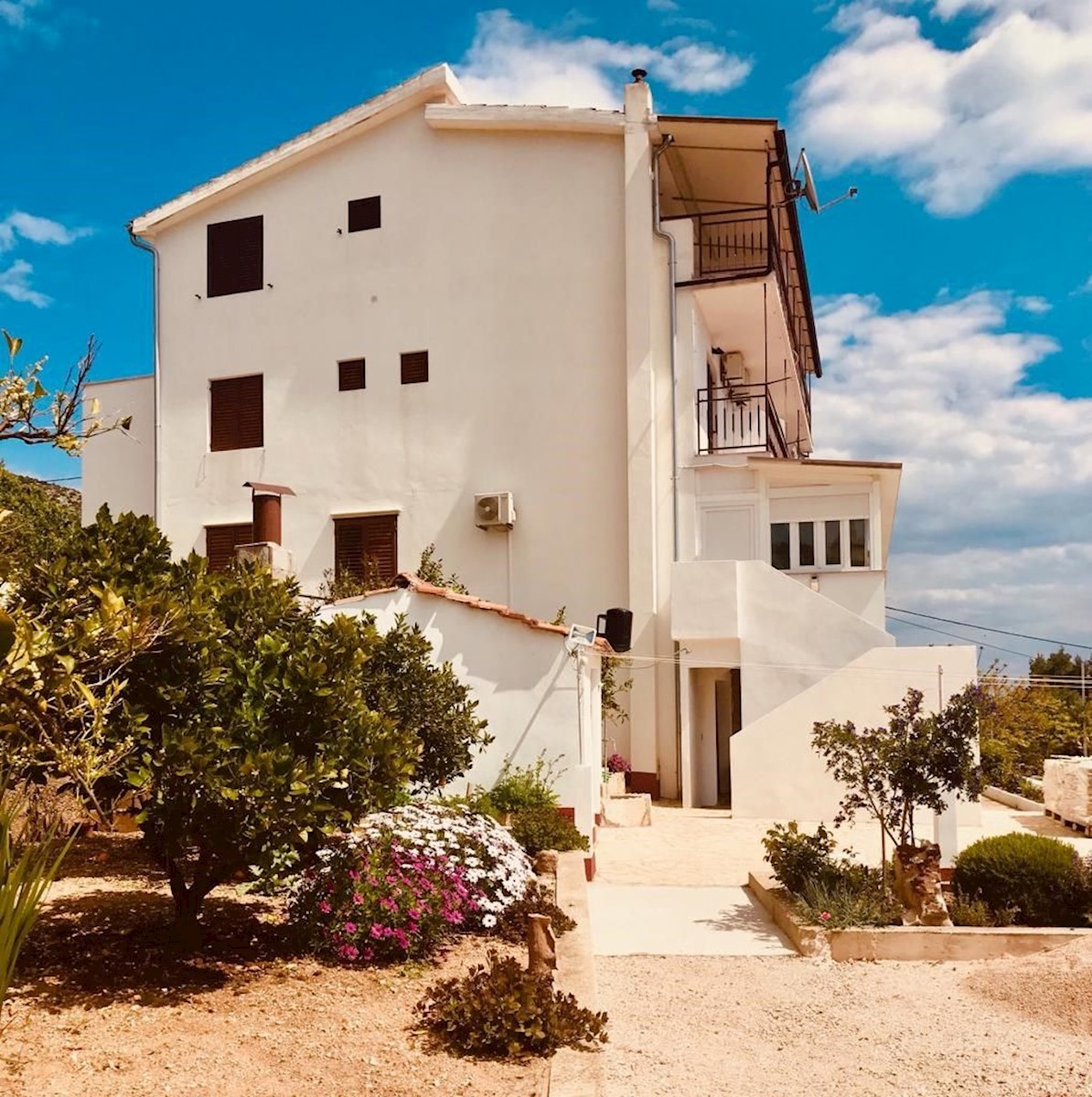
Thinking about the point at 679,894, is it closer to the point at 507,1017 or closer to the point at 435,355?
the point at 507,1017

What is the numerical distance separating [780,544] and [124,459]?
14.6 meters

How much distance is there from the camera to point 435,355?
2131cm

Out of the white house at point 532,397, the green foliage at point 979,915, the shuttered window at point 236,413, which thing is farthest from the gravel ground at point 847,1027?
the shuttered window at point 236,413

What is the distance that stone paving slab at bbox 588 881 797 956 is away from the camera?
29.7ft

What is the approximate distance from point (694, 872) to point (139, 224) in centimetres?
1898

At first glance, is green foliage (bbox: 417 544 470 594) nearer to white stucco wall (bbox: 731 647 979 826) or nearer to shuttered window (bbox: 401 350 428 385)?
shuttered window (bbox: 401 350 428 385)

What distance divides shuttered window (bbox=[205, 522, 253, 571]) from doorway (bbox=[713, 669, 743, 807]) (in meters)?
10.3

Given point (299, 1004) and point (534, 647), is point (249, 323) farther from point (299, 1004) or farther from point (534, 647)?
point (299, 1004)

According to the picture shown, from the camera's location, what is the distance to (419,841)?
8.19 meters

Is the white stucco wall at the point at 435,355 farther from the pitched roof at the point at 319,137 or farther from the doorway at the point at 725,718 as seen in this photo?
the doorway at the point at 725,718

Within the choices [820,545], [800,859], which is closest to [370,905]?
[800,859]

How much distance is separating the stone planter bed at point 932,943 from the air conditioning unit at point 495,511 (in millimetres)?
12249

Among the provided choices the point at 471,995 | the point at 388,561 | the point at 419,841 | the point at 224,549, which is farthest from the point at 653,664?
the point at 471,995

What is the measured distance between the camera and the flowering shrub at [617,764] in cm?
1848
